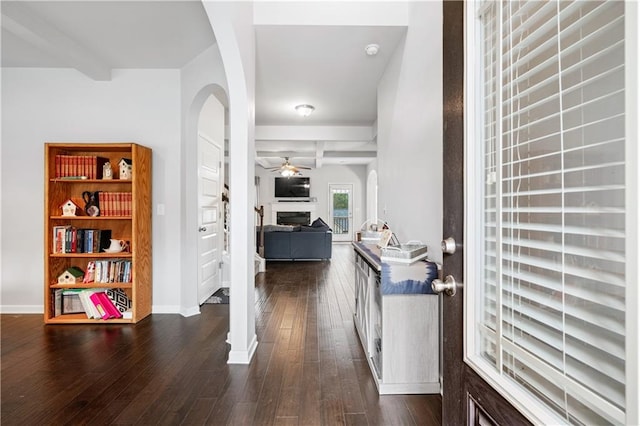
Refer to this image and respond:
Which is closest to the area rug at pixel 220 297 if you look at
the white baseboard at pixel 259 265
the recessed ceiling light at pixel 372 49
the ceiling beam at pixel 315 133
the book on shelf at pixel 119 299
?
the book on shelf at pixel 119 299

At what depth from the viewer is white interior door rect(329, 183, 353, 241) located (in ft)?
36.6

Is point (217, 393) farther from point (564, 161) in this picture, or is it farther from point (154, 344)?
point (564, 161)

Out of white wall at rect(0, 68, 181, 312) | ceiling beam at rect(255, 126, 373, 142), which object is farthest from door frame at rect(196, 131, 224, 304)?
ceiling beam at rect(255, 126, 373, 142)

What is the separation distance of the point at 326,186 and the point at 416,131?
28.5 ft

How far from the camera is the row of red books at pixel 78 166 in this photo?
3.34 m

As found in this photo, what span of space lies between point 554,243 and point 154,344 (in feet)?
9.98

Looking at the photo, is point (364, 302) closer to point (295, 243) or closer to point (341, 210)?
point (295, 243)

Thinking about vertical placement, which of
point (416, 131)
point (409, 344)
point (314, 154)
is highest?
point (314, 154)

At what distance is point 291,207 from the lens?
11016 millimetres

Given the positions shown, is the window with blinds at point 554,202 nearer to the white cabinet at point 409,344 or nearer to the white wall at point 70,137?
the white cabinet at point 409,344

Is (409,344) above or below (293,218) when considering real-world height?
below

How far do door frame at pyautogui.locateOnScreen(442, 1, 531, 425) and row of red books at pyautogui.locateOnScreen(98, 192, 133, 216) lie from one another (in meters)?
3.38

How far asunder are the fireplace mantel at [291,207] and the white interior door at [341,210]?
661mm

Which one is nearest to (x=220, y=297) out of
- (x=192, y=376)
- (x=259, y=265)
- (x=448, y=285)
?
(x=259, y=265)
